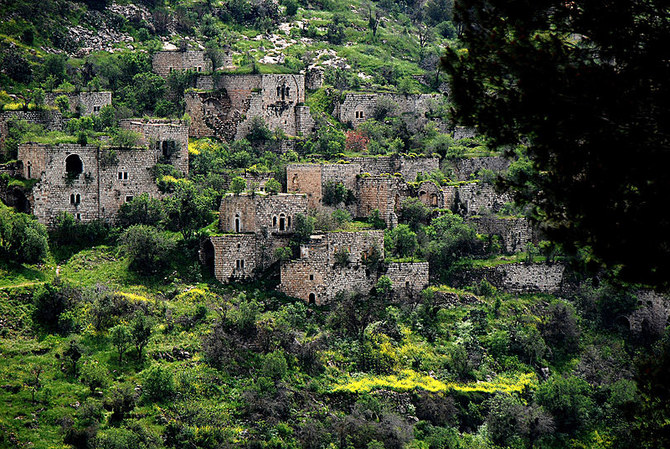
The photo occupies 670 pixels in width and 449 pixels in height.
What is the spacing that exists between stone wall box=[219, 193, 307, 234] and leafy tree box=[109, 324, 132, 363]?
1085cm

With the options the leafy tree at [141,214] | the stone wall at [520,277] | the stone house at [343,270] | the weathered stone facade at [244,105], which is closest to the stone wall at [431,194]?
the stone wall at [520,277]

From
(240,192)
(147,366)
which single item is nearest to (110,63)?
(240,192)

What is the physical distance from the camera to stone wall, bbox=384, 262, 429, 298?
2152 inches

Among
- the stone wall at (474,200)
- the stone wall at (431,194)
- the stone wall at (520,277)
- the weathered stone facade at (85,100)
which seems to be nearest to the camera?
the stone wall at (520,277)

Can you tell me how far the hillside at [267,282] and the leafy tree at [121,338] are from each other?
0.12 meters

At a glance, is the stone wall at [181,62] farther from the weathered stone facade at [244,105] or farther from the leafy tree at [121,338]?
the leafy tree at [121,338]

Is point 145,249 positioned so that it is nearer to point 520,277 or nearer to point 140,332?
point 140,332

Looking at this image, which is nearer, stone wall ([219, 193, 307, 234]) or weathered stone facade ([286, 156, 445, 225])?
stone wall ([219, 193, 307, 234])

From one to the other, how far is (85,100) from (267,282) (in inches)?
872

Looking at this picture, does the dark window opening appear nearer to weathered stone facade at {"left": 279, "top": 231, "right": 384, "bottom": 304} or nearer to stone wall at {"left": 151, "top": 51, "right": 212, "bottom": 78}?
weathered stone facade at {"left": 279, "top": 231, "right": 384, "bottom": 304}

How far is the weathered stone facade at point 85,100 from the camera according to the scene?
209 ft

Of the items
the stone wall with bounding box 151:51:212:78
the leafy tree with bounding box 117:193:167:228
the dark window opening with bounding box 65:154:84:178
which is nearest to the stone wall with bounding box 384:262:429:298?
the leafy tree with bounding box 117:193:167:228

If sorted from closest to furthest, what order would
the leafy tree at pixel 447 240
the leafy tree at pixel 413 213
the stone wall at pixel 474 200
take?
the leafy tree at pixel 447 240 → the leafy tree at pixel 413 213 → the stone wall at pixel 474 200

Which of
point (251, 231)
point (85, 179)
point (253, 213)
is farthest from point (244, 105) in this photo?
point (251, 231)
